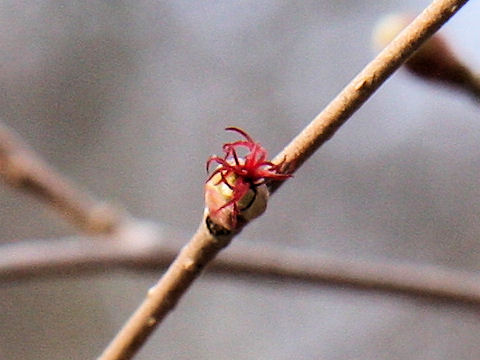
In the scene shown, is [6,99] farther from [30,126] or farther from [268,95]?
[268,95]

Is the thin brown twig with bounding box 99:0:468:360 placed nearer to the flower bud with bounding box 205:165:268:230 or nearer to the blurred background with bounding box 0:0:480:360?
the flower bud with bounding box 205:165:268:230

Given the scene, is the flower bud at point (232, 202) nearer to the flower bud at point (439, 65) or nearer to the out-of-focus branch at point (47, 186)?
the flower bud at point (439, 65)

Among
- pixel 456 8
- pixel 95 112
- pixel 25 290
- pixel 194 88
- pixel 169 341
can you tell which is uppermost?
pixel 194 88

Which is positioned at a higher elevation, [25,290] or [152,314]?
[25,290]

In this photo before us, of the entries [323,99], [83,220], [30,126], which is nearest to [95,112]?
[30,126]

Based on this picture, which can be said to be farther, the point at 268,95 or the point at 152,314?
the point at 268,95

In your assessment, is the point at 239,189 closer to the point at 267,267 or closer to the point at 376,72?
the point at 376,72
